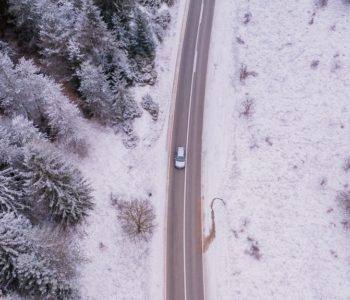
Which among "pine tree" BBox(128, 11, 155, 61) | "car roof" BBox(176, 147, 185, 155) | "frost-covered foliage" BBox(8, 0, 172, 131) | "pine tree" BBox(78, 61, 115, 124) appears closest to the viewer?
"pine tree" BBox(78, 61, 115, 124)

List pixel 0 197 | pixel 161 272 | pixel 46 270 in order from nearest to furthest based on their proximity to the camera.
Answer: pixel 46 270 < pixel 0 197 < pixel 161 272

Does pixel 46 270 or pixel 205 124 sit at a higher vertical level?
pixel 205 124

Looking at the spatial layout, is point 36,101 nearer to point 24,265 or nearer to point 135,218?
point 135,218

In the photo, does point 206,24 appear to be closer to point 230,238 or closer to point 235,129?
point 235,129

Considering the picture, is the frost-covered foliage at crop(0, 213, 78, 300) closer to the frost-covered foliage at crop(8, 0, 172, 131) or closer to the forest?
the forest

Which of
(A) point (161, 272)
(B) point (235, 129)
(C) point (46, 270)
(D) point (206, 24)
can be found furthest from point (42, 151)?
(D) point (206, 24)

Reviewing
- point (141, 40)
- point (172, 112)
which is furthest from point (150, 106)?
point (141, 40)

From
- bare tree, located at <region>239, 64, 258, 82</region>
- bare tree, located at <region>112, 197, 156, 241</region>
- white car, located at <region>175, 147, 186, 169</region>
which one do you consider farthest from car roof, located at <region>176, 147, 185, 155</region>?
bare tree, located at <region>239, 64, 258, 82</region>

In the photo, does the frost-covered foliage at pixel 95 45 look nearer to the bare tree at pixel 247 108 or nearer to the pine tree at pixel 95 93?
the pine tree at pixel 95 93
